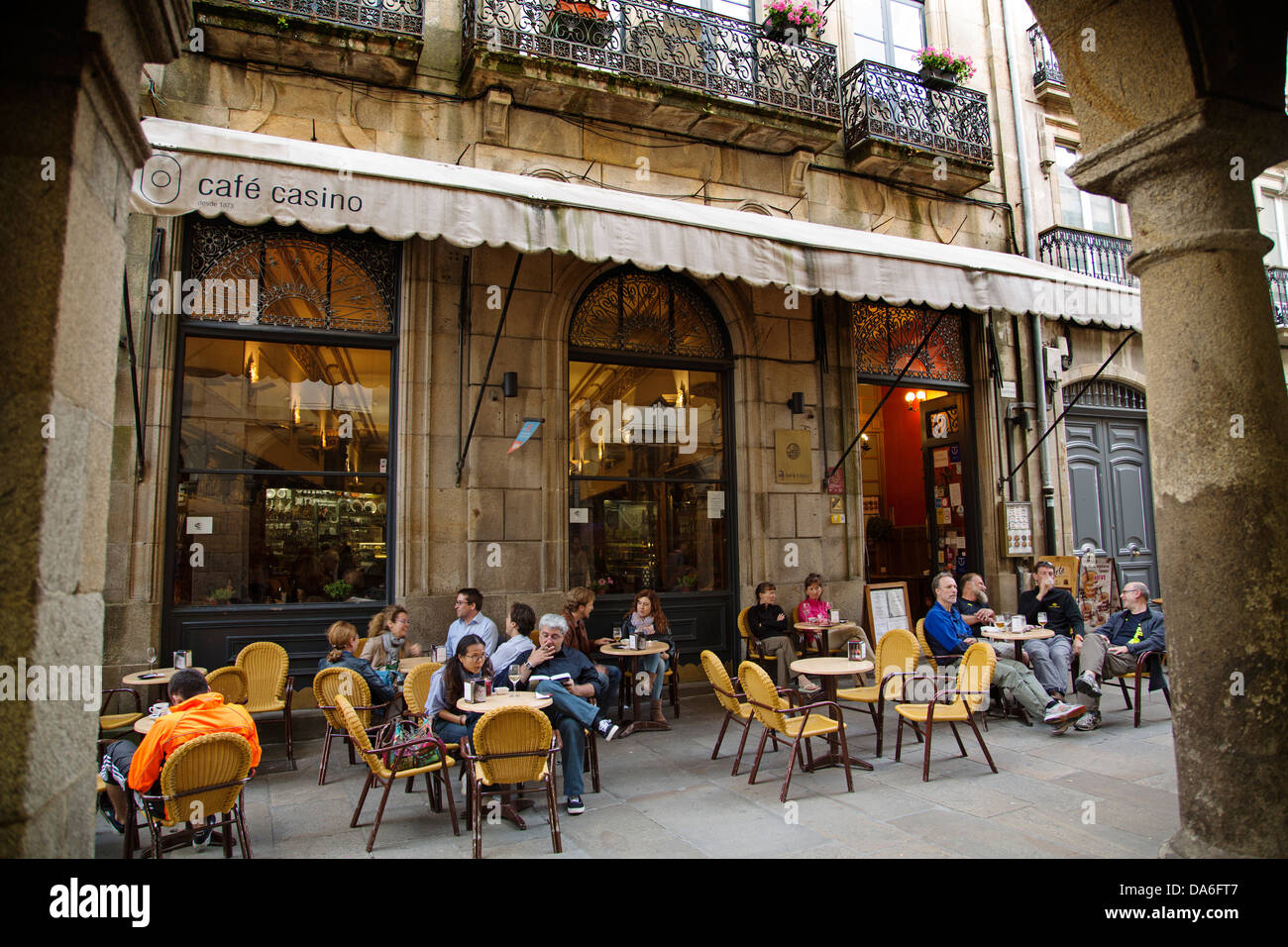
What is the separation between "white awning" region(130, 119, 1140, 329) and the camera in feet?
17.7

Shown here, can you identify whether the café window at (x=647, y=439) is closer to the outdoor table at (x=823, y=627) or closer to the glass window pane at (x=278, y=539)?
the outdoor table at (x=823, y=627)

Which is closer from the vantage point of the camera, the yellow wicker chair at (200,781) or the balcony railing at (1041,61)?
the yellow wicker chair at (200,781)

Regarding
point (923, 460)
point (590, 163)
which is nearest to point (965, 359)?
point (923, 460)

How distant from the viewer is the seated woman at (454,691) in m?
5.27

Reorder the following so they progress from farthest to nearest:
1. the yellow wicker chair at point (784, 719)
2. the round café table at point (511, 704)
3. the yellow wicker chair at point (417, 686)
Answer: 1. the yellow wicker chair at point (417, 686)
2. the yellow wicker chair at point (784, 719)
3. the round café table at point (511, 704)

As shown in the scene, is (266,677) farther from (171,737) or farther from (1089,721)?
(1089,721)

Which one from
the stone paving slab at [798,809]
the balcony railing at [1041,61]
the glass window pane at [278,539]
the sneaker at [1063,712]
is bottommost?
the stone paving slab at [798,809]

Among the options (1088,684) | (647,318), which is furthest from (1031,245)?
(1088,684)

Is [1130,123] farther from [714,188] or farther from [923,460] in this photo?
[923,460]

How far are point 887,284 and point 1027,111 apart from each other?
291 inches

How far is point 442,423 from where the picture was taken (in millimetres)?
8445

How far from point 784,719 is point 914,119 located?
29.5 feet

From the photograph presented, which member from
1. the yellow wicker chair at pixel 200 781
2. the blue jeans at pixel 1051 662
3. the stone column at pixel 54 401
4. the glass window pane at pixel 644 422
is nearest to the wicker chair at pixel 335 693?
the yellow wicker chair at pixel 200 781

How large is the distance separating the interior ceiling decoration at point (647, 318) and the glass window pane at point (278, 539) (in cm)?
311
